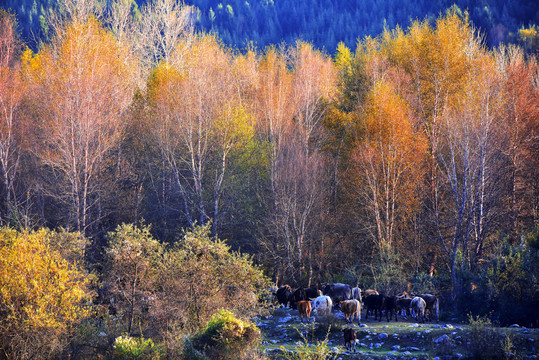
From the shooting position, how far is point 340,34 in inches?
4240

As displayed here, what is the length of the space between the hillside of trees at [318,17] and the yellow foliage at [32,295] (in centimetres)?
7529

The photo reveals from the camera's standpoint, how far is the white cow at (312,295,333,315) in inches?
782

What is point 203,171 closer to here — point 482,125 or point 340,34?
point 482,125

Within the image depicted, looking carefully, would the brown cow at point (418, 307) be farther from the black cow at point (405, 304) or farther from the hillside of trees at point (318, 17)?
the hillside of trees at point (318, 17)

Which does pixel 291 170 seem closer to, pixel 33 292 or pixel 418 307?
pixel 418 307

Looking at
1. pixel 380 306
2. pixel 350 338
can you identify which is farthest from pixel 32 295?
pixel 380 306

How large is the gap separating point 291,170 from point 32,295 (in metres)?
18.1

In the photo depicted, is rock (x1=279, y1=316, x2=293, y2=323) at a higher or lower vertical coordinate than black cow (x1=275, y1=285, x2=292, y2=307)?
lower

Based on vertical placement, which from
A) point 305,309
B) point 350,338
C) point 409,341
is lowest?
point 409,341

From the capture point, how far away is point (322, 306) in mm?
20312

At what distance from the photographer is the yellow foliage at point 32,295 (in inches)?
556

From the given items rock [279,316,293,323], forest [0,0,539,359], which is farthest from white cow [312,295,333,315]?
forest [0,0,539,359]

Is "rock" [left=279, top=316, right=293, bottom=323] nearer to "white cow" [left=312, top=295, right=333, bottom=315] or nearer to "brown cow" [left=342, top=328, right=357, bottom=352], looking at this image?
"white cow" [left=312, top=295, right=333, bottom=315]

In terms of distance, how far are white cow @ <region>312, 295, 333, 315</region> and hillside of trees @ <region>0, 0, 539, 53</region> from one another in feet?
234
